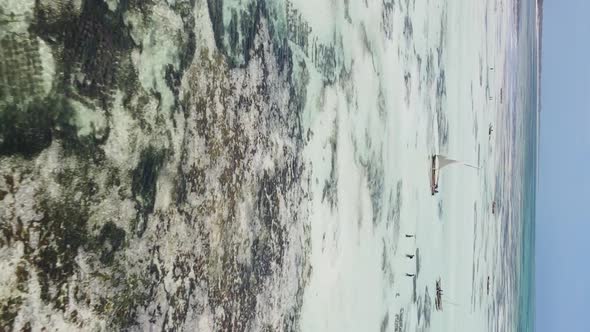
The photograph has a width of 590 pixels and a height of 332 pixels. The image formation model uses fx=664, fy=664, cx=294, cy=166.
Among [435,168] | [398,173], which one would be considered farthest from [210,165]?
[435,168]

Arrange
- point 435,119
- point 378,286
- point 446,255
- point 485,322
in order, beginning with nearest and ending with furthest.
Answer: point 378,286, point 435,119, point 446,255, point 485,322

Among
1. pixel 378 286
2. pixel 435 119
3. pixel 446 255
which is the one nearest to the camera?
pixel 378 286

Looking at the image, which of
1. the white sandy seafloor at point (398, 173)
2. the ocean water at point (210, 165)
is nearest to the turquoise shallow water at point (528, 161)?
the white sandy seafloor at point (398, 173)

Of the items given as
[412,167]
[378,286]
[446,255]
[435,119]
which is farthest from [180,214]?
[446,255]

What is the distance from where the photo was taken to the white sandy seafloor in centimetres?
115

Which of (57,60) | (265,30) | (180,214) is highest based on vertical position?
(265,30)

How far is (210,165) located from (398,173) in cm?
105

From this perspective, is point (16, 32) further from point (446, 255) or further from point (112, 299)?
point (446, 255)

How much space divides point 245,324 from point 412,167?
1.14 metres

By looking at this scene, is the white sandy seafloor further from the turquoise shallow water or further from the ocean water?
the turquoise shallow water

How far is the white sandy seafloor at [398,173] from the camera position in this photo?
1150 mm

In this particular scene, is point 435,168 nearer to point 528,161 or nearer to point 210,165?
point 210,165

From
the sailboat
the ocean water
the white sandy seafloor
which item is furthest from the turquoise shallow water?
the ocean water

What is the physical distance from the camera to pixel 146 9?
604 millimetres
